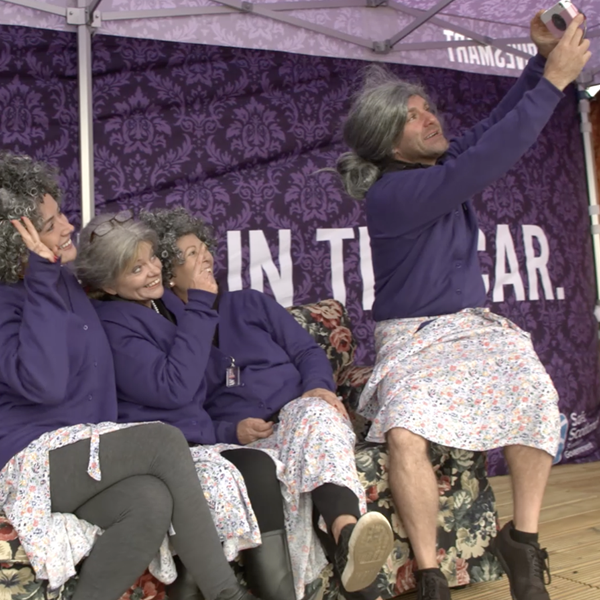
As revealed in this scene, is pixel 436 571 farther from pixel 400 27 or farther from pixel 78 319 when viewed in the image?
pixel 400 27

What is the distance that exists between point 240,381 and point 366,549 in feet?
2.71

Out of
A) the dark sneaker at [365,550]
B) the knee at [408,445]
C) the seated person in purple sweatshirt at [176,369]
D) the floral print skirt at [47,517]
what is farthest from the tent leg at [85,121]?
the dark sneaker at [365,550]

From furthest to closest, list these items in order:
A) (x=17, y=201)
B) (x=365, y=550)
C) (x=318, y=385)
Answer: (x=318, y=385), (x=17, y=201), (x=365, y=550)

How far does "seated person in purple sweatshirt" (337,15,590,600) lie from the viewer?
201 cm

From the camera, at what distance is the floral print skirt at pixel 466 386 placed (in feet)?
→ 6.65

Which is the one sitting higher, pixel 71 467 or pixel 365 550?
pixel 71 467

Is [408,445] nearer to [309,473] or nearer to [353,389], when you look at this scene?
[309,473]

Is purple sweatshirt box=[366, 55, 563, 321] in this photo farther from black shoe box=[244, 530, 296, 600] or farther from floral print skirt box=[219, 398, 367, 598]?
black shoe box=[244, 530, 296, 600]

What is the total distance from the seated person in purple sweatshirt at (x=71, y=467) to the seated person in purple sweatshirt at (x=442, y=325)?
1.94ft

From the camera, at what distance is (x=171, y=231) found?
8.20ft

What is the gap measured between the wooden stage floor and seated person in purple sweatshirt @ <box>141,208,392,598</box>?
1.82ft

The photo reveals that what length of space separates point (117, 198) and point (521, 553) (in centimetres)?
199

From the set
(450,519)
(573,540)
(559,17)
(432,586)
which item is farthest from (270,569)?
(559,17)

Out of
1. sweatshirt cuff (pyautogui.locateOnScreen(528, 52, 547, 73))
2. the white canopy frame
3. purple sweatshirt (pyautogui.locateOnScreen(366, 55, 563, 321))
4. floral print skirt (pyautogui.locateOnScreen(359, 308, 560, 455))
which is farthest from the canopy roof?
floral print skirt (pyautogui.locateOnScreen(359, 308, 560, 455))
